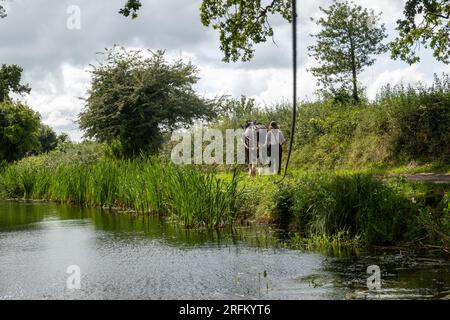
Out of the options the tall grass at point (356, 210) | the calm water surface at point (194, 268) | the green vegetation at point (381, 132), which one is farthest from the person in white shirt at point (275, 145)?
the tall grass at point (356, 210)

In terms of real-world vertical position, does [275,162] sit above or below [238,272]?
above

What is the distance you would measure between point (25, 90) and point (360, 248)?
43.0 m

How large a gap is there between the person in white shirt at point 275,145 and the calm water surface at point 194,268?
5.56 m

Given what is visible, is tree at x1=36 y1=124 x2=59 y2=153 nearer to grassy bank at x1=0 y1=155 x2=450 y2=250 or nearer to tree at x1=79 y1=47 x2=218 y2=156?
tree at x1=79 y1=47 x2=218 y2=156

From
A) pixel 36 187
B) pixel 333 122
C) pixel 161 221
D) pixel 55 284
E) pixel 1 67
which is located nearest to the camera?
pixel 55 284

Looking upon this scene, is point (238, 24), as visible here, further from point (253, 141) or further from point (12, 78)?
point (12, 78)

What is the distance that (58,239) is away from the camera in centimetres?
1468

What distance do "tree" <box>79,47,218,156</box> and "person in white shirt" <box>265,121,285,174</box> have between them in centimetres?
1191

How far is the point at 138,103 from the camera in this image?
32062 millimetres

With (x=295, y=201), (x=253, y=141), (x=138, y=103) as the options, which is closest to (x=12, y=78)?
(x=138, y=103)

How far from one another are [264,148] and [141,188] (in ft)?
13.9

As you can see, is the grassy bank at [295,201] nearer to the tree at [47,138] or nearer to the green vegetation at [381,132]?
the green vegetation at [381,132]

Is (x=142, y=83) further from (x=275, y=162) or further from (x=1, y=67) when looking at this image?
(x=1, y=67)
